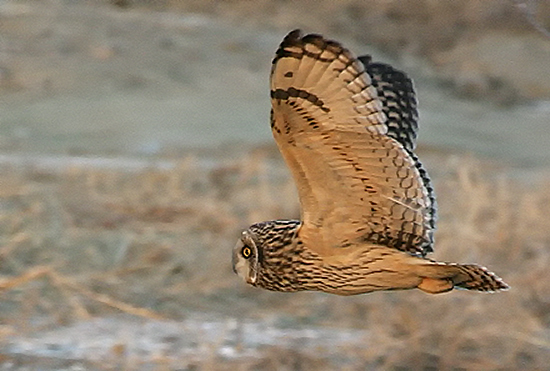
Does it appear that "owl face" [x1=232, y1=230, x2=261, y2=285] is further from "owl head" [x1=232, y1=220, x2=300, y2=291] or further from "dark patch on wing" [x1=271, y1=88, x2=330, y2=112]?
"dark patch on wing" [x1=271, y1=88, x2=330, y2=112]

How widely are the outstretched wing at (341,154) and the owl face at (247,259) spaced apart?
17 centimetres

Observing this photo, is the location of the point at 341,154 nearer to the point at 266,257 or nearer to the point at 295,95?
the point at 295,95

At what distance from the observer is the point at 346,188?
13.4 ft

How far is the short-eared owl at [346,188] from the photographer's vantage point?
3783mm

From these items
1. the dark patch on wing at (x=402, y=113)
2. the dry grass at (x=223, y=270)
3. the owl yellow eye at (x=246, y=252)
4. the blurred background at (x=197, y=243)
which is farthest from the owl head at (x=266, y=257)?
the dry grass at (x=223, y=270)

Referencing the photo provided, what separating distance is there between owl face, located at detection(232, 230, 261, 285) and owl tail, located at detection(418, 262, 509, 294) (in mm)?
522

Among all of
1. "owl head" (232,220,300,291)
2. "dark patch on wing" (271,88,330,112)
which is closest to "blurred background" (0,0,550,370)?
"dark patch on wing" (271,88,330,112)

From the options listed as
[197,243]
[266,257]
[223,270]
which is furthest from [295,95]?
[197,243]

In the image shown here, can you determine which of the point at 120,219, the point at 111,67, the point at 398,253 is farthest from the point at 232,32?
the point at 398,253

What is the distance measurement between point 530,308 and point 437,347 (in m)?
0.74

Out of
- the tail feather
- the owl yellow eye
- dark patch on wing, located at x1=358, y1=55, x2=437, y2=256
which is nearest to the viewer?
the tail feather

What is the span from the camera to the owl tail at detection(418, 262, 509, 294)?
4.06 metres

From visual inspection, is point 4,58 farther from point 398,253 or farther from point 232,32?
point 398,253

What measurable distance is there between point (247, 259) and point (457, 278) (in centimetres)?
65
